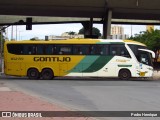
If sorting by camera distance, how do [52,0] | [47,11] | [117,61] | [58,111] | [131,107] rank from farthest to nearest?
[47,11], [52,0], [117,61], [131,107], [58,111]

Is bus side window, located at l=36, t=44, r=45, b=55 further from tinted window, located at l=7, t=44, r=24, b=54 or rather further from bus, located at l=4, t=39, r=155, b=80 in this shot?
tinted window, located at l=7, t=44, r=24, b=54

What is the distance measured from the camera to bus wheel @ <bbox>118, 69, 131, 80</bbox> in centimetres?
3400

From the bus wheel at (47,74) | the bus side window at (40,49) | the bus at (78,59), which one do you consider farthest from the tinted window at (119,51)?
the bus side window at (40,49)

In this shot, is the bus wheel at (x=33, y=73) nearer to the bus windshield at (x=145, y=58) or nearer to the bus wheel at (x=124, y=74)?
the bus wheel at (x=124, y=74)

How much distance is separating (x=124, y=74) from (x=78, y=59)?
370cm

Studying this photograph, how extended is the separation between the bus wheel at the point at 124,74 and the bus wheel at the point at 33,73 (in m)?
6.38

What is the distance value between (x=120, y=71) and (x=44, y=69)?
5.86 m

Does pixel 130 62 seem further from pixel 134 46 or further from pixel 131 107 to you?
pixel 131 107

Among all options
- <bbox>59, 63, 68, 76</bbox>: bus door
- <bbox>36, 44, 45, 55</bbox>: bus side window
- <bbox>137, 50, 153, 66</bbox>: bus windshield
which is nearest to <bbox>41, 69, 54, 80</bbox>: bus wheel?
<bbox>59, 63, 68, 76</bbox>: bus door

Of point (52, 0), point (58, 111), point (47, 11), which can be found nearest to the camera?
point (58, 111)

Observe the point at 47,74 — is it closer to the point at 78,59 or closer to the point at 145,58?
the point at 78,59

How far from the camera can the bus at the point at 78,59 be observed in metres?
33.9

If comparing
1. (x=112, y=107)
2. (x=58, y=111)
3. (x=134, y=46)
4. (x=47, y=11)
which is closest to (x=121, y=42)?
(x=134, y=46)

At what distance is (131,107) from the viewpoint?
47.7ft
